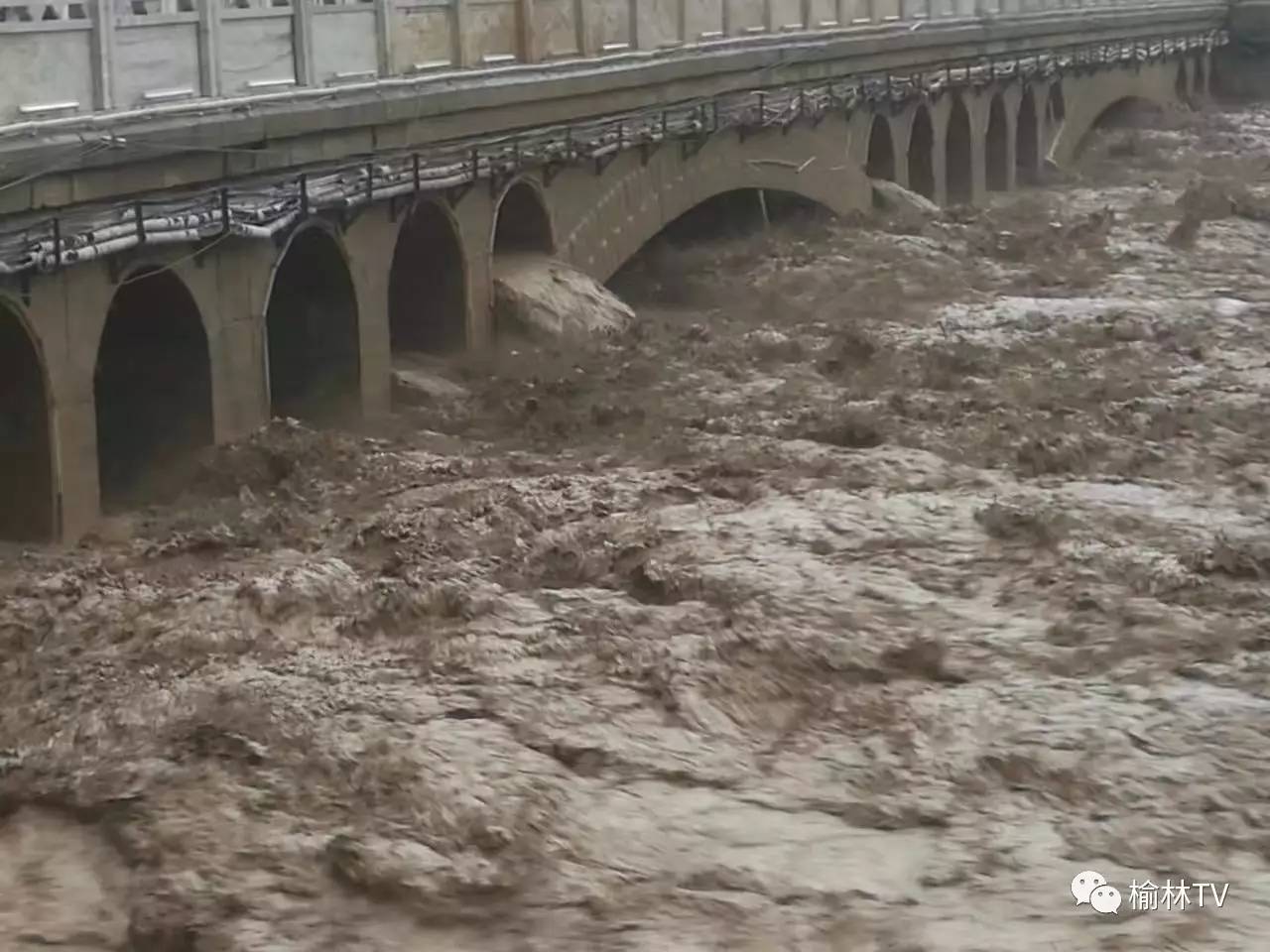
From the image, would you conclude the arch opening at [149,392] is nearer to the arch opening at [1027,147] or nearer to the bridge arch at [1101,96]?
the arch opening at [1027,147]

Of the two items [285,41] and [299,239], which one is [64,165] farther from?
[299,239]

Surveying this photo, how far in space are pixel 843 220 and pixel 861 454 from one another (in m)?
15.2

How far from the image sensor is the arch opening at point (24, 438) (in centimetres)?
1491

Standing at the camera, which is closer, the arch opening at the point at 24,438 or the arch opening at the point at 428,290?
the arch opening at the point at 24,438

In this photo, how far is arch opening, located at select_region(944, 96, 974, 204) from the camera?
39.8m

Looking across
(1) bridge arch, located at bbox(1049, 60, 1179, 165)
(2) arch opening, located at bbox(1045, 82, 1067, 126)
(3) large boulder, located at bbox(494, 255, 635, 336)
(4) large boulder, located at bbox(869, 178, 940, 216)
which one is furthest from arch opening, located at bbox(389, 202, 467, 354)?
(2) arch opening, located at bbox(1045, 82, 1067, 126)

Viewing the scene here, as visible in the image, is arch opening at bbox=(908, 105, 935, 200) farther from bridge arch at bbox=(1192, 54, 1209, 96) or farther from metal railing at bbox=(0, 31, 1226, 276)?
bridge arch at bbox=(1192, 54, 1209, 96)

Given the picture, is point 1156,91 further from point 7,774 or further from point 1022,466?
point 7,774

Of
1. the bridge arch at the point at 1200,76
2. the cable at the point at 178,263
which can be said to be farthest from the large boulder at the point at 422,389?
the bridge arch at the point at 1200,76

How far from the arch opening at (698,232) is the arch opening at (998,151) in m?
10.0

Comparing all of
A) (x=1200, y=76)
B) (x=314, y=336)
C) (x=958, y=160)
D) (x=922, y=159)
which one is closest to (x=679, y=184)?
(x=314, y=336)

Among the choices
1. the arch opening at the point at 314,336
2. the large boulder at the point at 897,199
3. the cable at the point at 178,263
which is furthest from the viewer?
the large boulder at the point at 897,199

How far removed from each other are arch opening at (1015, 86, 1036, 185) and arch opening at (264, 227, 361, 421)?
26755 millimetres

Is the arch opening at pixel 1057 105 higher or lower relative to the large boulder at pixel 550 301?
higher
